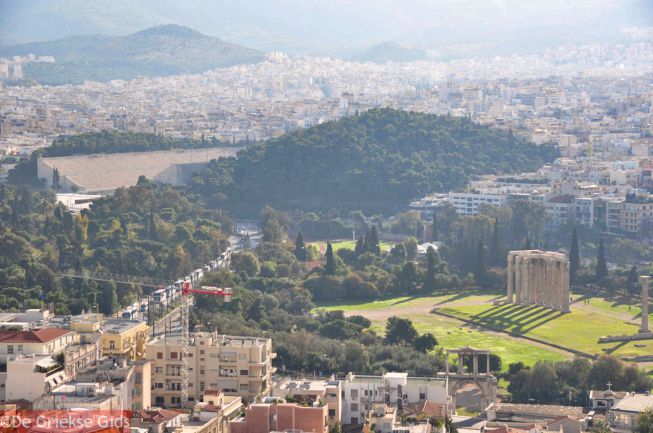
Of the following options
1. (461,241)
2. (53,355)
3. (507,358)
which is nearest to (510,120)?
(461,241)

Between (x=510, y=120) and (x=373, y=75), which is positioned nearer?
(x=510, y=120)

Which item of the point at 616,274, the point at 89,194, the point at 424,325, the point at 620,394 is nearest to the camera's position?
the point at 620,394

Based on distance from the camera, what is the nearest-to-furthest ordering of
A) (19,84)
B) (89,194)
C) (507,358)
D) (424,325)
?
1. (507,358)
2. (424,325)
3. (89,194)
4. (19,84)

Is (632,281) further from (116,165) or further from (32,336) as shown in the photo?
(116,165)

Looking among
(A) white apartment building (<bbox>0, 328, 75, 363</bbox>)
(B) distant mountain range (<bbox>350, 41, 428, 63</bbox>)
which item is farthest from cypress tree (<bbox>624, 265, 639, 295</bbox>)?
(B) distant mountain range (<bbox>350, 41, 428, 63</bbox>)

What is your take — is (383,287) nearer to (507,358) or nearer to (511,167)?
(507,358)

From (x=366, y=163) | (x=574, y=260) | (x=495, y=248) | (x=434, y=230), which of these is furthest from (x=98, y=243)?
(x=366, y=163)
